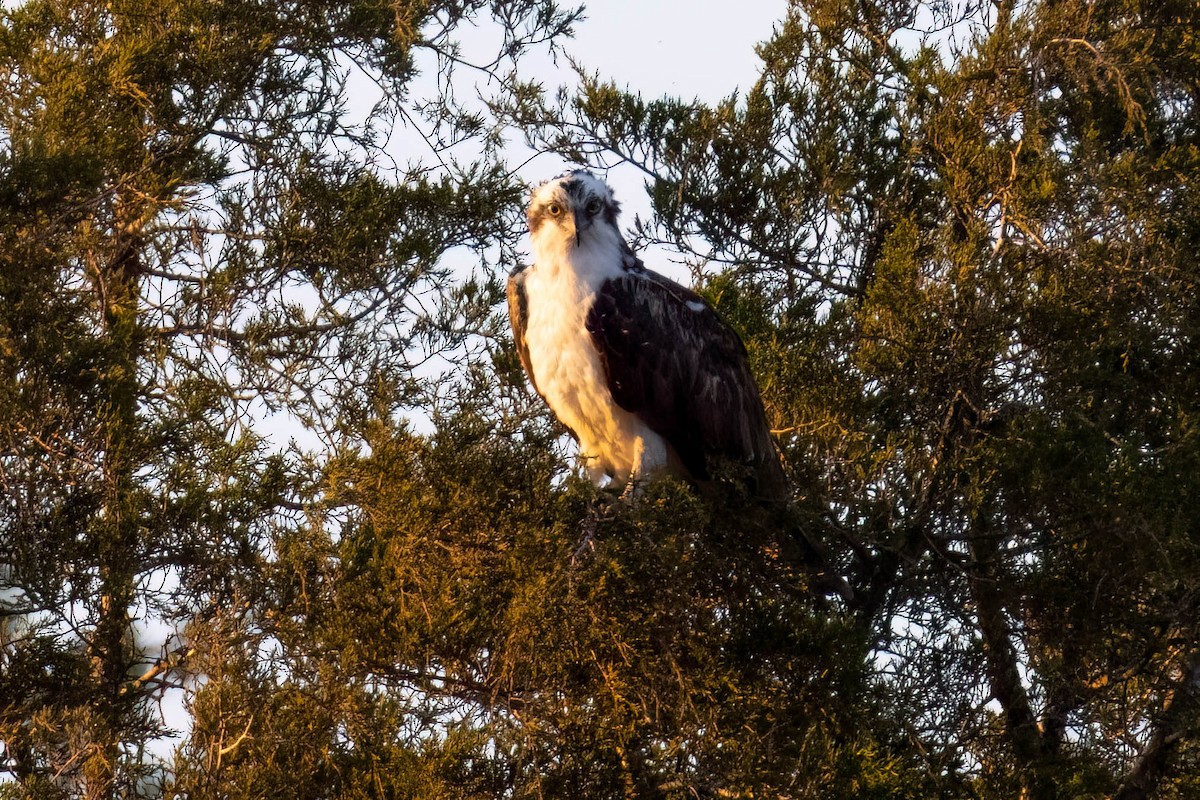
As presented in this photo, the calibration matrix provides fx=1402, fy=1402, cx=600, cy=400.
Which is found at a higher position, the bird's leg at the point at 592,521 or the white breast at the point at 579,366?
the white breast at the point at 579,366

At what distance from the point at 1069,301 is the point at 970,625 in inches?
59.4

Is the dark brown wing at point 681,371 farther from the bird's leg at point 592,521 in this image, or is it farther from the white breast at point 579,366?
the bird's leg at point 592,521

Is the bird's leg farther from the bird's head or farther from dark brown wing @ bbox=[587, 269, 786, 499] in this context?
the bird's head

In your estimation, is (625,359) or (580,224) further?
(580,224)

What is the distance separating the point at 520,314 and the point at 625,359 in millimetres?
745

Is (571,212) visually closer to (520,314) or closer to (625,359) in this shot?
(520,314)

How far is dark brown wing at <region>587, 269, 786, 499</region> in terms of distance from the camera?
6680mm

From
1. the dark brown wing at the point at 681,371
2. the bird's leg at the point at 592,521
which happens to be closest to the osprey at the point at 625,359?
the dark brown wing at the point at 681,371

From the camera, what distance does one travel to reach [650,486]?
5.45 m

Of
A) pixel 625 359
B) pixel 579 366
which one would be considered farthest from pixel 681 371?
pixel 579 366

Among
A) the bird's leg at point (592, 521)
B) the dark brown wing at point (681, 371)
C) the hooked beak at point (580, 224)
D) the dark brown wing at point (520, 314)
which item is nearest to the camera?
the bird's leg at point (592, 521)

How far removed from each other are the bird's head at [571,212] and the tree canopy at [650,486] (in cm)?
46

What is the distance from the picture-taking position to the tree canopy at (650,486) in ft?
17.1

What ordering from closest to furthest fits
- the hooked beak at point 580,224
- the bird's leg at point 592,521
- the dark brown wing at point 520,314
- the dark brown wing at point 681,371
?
the bird's leg at point 592,521 < the dark brown wing at point 681,371 < the hooked beak at point 580,224 < the dark brown wing at point 520,314
